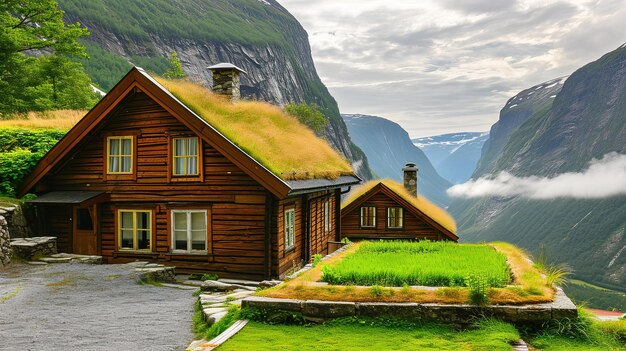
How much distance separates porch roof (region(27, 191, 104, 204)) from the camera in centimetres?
1936

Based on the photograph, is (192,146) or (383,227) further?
(383,227)

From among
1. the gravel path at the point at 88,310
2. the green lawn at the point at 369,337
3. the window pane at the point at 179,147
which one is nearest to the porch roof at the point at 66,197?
the gravel path at the point at 88,310

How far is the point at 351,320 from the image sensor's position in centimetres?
906

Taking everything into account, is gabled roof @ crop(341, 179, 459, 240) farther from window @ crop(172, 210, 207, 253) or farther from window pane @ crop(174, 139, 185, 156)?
window pane @ crop(174, 139, 185, 156)

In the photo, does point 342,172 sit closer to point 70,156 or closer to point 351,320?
point 70,156

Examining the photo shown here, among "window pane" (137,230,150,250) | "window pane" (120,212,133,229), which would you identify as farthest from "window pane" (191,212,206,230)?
"window pane" (120,212,133,229)

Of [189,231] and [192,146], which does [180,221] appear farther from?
[192,146]

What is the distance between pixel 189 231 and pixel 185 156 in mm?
2872

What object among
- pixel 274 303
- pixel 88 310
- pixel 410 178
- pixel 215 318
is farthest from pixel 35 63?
pixel 274 303

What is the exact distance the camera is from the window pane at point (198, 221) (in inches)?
765

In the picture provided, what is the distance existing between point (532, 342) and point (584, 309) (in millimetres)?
1510

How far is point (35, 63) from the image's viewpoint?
135ft

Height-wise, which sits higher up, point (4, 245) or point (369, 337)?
point (4, 245)

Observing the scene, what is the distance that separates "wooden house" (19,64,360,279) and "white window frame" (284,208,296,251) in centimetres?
4
